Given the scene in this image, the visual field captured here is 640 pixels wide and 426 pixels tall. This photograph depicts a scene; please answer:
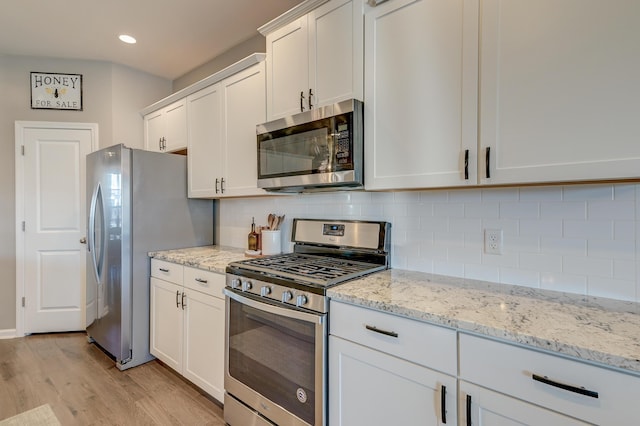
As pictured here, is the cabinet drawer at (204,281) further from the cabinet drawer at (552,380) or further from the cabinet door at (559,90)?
the cabinet door at (559,90)

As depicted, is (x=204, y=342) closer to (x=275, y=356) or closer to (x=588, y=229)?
(x=275, y=356)

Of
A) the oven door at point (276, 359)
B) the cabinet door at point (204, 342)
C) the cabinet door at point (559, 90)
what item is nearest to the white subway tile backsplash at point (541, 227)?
the cabinet door at point (559, 90)

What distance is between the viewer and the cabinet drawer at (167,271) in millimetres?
2346

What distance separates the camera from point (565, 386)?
0.88 meters

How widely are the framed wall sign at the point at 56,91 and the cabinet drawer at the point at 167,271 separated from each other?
6.64ft

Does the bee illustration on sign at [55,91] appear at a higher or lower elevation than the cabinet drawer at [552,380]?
higher

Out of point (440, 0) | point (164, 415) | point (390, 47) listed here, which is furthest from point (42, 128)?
point (440, 0)

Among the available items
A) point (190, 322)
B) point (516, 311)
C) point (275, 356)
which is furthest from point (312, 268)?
point (190, 322)

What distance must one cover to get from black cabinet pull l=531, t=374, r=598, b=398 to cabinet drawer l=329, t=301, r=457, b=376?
0.23 meters

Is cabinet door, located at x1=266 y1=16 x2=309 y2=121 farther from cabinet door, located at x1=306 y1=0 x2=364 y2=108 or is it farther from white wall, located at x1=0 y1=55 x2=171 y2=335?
white wall, located at x1=0 y1=55 x2=171 y2=335

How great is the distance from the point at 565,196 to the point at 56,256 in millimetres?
4247

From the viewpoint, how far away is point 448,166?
1.40 meters

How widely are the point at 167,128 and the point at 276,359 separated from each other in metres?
2.50

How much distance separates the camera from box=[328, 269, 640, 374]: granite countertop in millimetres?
870
